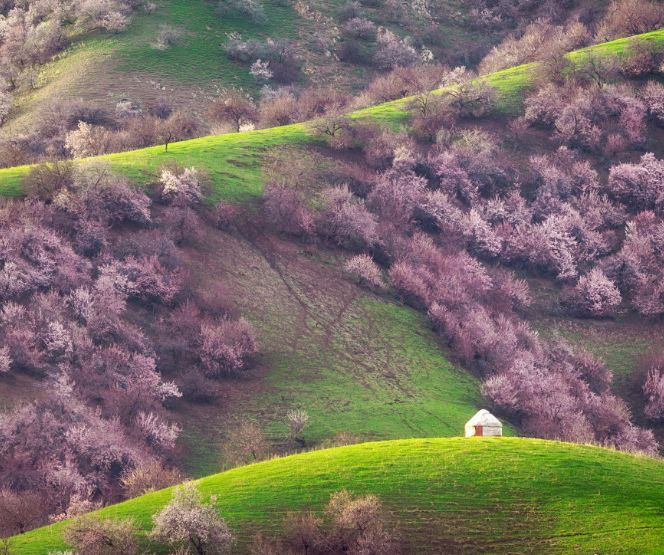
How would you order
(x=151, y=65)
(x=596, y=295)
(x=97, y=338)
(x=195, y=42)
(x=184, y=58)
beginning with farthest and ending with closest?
(x=195, y=42), (x=184, y=58), (x=151, y=65), (x=596, y=295), (x=97, y=338)

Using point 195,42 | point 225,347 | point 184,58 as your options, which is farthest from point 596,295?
point 195,42

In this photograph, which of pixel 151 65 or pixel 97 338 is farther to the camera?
pixel 151 65

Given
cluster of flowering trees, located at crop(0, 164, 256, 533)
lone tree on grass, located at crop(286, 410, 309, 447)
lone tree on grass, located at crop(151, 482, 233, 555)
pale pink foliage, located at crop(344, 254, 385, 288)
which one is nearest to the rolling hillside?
cluster of flowering trees, located at crop(0, 164, 256, 533)

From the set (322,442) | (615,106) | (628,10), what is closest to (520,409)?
(322,442)

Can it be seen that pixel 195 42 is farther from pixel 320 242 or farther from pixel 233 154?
pixel 320 242

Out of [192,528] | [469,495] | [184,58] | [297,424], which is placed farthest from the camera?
[184,58]

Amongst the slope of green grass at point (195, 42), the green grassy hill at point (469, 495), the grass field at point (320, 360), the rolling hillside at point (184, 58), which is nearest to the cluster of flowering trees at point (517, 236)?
the grass field at point (320, 360)

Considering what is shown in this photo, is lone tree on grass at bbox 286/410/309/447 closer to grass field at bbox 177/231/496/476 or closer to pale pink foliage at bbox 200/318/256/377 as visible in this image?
grass field at bbox 177/231/496/476

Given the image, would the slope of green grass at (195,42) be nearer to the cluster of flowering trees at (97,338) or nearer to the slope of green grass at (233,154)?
the slope of green grass at (233,154)
